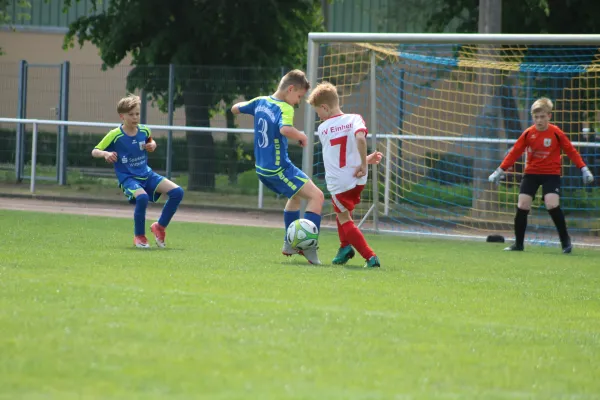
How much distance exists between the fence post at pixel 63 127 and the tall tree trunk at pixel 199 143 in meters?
2.53

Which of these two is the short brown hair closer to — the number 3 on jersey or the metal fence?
the number 3 on jersey

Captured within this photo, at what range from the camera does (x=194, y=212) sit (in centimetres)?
1745

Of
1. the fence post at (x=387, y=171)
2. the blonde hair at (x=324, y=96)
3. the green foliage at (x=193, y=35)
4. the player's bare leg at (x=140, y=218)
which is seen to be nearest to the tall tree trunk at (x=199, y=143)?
the green foliage at (x=193, y=35)

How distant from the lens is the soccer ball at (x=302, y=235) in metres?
9.24

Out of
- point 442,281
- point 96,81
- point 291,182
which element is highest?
point 96,81

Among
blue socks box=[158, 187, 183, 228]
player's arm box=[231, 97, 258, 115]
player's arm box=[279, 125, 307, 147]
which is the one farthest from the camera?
blue socks box=[158, 187, 183, 228]

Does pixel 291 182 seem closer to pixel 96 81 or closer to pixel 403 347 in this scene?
pixel 403 347

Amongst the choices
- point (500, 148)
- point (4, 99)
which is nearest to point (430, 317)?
point (500, 148)

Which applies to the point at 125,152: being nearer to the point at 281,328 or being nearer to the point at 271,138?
the point at 271,138

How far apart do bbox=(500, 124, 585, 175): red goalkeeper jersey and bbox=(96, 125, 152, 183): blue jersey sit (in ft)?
12.9

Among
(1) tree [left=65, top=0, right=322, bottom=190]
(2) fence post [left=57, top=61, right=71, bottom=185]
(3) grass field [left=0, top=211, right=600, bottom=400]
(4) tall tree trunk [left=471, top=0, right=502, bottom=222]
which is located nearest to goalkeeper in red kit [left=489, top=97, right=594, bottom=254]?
(3) grass field [left=0, top=211, right=600, bottom=400]

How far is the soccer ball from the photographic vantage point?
9242 mm

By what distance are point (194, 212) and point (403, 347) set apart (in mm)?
12284

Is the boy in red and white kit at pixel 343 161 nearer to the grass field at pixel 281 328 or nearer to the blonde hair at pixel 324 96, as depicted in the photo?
the blonde hair at pixel 324 96
